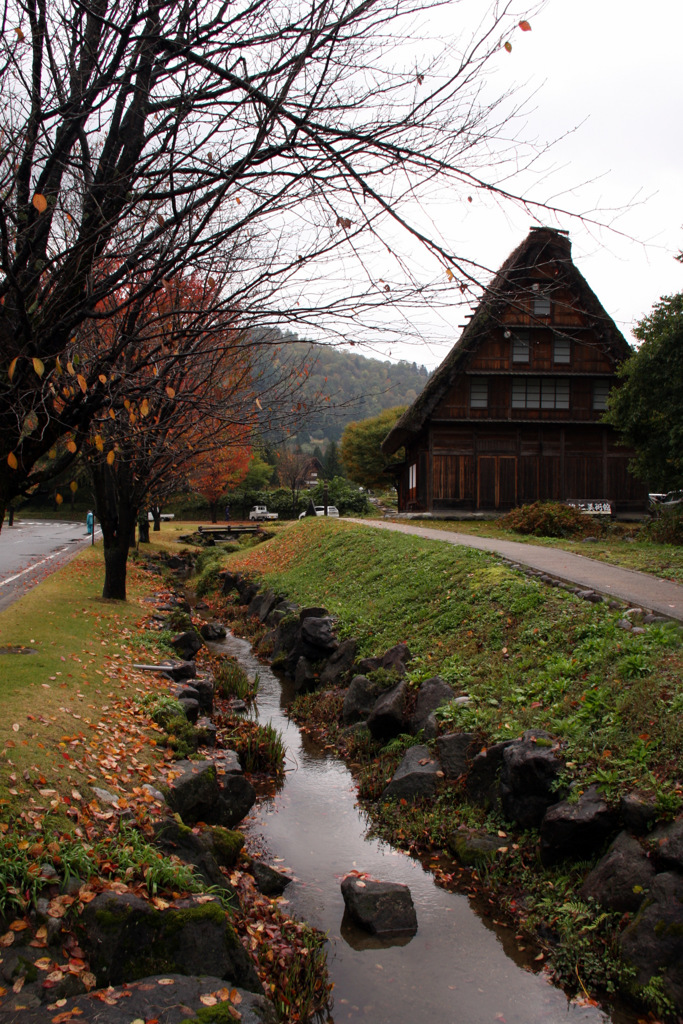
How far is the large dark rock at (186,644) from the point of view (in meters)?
12.5

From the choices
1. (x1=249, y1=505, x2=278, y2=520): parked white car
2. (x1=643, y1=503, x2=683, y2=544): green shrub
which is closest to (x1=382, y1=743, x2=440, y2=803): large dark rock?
(x1=643, y1=503, x2=683, y2=544): green shrub

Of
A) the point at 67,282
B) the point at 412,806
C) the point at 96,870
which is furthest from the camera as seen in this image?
the point at 412,806

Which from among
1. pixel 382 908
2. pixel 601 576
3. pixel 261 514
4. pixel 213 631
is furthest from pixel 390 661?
pixel 261 514

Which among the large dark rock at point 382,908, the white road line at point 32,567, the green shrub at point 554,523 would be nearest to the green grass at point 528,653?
the large dark rock at point 382,908

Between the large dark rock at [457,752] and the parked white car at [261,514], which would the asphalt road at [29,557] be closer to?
the large dark rock at [457,752]

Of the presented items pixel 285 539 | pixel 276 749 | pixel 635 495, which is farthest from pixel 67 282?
pixel 635 495

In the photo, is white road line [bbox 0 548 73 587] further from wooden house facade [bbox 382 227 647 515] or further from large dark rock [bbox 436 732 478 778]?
wooden house facade [bbox 382 227 647 515]

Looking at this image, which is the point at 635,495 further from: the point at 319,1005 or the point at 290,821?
the point at 319,1005

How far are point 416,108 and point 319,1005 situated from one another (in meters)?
5.55

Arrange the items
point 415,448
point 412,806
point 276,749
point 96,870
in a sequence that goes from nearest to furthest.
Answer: point 96,870
point 412,806
point 276,749
point 415,448

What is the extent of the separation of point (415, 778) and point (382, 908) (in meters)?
2.05

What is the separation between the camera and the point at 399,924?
18.7 ft

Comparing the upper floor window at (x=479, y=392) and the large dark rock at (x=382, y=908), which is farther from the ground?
the upper floor window at (x=479, y=392)

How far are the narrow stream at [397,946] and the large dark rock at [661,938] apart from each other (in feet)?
1.09
